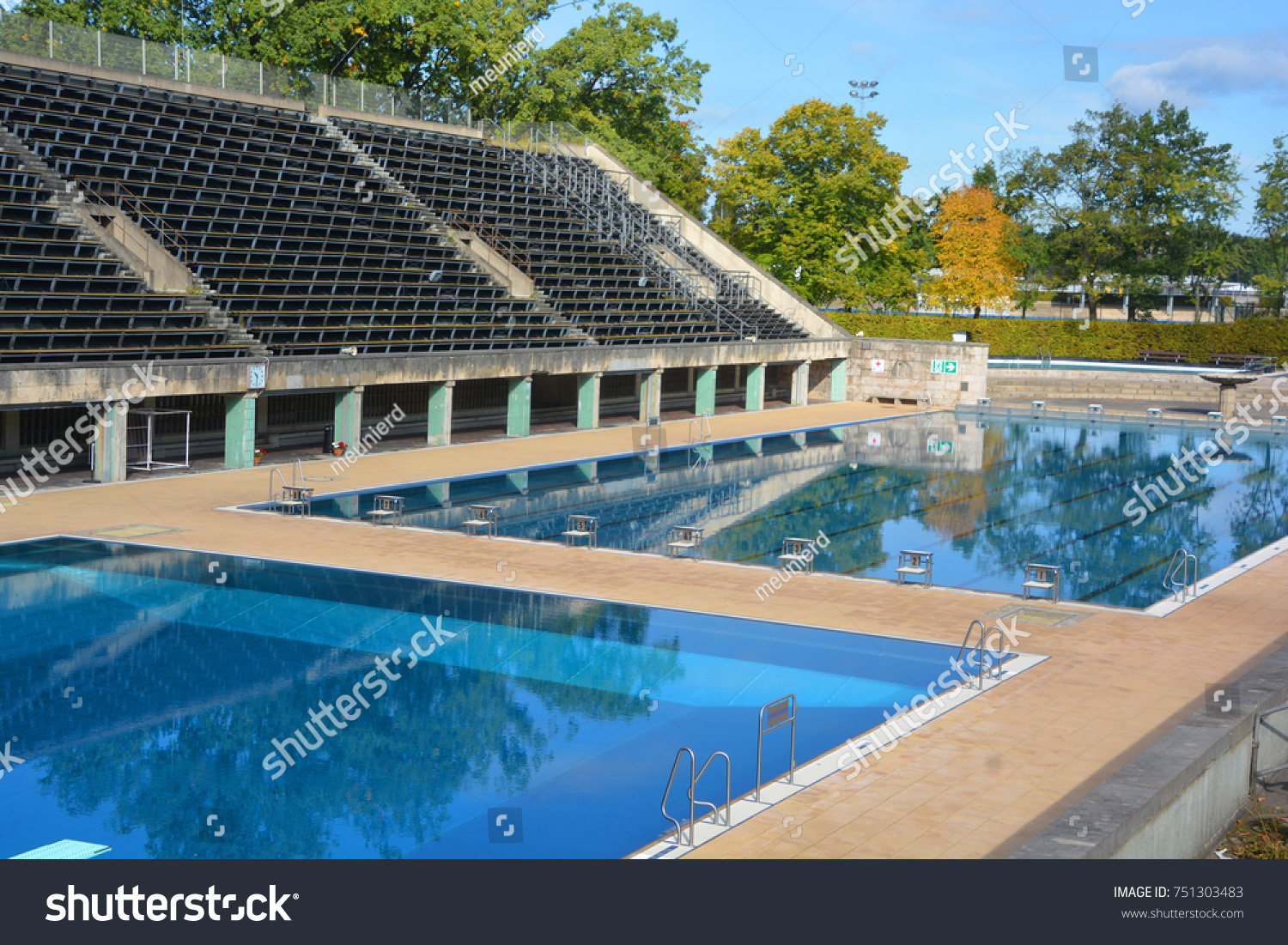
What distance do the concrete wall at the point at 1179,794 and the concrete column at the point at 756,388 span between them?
28390 millimetres

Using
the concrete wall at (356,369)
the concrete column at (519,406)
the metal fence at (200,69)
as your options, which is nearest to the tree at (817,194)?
the concrete wall at (356,369)

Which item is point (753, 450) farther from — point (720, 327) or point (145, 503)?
point (145, 503)

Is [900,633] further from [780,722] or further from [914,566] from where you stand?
[780,722]

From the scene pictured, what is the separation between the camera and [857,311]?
2219 inches

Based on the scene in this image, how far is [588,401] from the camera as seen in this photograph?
105ft

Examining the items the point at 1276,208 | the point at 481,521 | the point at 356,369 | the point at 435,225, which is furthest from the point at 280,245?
the point at 1276,208

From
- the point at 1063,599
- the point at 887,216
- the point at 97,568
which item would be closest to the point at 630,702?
the point at 1063,599

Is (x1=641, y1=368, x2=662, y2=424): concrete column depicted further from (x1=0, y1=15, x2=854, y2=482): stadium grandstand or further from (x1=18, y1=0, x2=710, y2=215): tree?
(x1=18, y1=0, x2=710, y2=215): tree

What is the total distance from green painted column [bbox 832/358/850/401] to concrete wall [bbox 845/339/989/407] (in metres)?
0.56

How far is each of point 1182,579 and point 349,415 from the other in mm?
16446

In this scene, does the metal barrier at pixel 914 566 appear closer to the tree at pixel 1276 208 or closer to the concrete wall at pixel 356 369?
the concrete wall at pixel 356 369

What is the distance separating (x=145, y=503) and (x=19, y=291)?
4738mm

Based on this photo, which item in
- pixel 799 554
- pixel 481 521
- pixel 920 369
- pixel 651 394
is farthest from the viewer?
pixel 920 369

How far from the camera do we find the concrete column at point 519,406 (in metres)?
30.0
